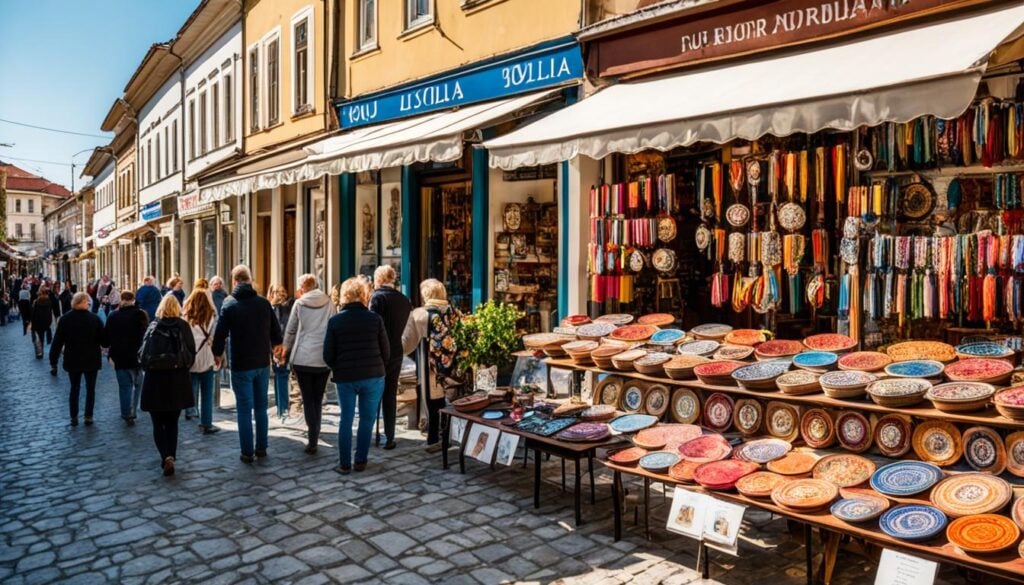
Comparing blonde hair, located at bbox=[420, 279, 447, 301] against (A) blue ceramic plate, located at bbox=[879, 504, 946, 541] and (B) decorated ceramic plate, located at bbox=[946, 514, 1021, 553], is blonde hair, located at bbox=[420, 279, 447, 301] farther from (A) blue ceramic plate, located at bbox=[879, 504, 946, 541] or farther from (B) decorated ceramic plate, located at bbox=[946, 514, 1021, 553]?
(B) decorated ceramic plate, located at bbox=[946, 514, 1021, 553]

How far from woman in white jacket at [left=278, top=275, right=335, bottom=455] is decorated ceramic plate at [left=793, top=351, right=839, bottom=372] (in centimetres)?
438

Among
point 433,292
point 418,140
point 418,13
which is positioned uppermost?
point 418,13

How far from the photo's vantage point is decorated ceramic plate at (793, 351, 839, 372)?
563cm

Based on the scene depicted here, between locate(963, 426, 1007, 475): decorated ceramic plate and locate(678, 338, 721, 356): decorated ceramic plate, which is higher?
locate(678, 338, 721, 356): decorated ceramic plate

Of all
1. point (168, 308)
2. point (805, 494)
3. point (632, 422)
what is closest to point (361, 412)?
point (168, 308)

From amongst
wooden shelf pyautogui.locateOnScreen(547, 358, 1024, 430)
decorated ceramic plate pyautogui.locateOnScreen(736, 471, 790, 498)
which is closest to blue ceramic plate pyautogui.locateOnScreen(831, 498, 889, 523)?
decorated ceramic plate pyautogui.locateOnScreen(736, 471, 790, 498)

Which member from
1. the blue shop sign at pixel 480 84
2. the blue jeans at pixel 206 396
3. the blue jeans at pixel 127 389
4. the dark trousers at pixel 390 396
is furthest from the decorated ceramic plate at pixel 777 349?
the blue jeans at pixel 127 389

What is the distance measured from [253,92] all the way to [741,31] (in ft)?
49.1

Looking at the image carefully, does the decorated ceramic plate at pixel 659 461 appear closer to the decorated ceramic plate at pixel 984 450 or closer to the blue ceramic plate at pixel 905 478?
the blue ceramic plate at pixel 905 478

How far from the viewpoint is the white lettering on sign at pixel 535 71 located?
953cm

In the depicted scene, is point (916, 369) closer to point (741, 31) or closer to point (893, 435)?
point (893, 435)

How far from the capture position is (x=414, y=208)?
42.5ft

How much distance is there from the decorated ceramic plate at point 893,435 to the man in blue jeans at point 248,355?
5422 mm

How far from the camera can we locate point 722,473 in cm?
508
